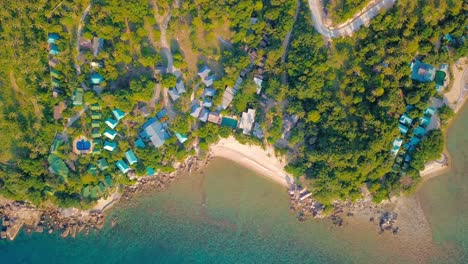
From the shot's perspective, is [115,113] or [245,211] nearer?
[115,113]

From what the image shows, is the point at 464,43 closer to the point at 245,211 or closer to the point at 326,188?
the point at 326,188

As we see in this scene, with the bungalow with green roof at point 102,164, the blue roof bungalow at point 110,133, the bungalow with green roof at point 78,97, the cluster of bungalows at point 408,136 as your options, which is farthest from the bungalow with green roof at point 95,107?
the cluster of bungalows at point 408,136

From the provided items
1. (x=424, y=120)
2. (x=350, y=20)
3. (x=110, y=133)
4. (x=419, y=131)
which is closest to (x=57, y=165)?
(x=110, y=133)

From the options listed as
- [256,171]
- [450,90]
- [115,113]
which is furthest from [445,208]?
[115,113]

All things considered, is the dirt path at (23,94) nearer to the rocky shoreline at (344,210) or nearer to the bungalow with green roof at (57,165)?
the bungalow with green roof at (57,165)

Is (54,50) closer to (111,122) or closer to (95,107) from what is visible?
(95,107)

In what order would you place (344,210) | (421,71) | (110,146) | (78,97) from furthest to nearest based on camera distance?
(344,210) → (421,71) → (110,146) → (78,97)
